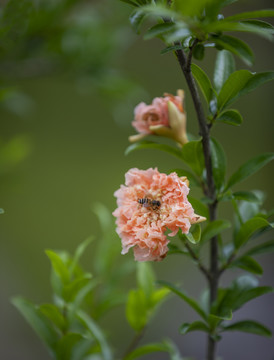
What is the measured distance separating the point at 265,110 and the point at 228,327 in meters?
1.27

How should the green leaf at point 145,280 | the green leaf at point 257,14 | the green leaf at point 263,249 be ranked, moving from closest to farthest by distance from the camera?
the green leaf at point 257,14 < the green leaf at point 263,249 < the green leaf at point 145,280

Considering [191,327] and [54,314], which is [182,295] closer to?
[191,327]

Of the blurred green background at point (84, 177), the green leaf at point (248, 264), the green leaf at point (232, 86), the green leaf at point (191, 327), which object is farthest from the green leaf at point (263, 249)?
the blurred green background at point (84, 177)

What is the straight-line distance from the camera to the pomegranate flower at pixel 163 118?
581mm

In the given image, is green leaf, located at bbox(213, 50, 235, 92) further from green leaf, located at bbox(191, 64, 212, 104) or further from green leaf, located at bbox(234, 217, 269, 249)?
green leaf, located at bbox(234, 217, 269, 249)

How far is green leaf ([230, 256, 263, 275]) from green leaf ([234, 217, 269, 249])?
1.0 inches

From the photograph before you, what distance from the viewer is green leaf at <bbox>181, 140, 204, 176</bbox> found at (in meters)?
0.54

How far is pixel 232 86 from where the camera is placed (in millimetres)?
521

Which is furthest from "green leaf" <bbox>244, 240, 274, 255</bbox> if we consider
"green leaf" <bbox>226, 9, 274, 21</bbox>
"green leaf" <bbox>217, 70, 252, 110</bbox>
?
"green leaf" <bbox>226, 9, 274, 21</bbox>

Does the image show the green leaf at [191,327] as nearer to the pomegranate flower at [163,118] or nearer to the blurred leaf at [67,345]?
the blurred leaf at [67,345]

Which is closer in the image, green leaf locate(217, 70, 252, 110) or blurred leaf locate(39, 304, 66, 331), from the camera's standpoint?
green leaf locate(217, 70, 252, 110)

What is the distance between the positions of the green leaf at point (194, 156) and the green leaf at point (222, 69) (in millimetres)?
107

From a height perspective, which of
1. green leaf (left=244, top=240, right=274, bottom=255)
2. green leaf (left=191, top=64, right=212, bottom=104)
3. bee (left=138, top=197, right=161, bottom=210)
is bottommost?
green leaf (left=244, top=240, right=274, bottom=255)

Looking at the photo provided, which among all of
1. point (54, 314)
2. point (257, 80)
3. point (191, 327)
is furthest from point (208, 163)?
point (54, 314)
